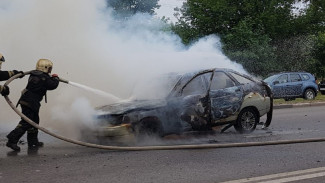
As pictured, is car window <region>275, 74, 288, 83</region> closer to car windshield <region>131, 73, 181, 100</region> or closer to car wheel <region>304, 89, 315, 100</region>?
car wheel <region>304, 89, 315, 100</region>

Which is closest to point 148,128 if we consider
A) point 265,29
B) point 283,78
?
point 283,78

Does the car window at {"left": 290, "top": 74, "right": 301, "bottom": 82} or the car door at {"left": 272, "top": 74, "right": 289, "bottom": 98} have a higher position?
the car window at {"left": 290, "top": 74, "right": 301, "bottom": 82}

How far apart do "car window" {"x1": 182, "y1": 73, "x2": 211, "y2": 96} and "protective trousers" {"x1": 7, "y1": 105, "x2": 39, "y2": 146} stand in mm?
2772

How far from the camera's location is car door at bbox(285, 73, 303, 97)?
2091 cm

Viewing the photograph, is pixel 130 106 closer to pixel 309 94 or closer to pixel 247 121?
pixel 247 121

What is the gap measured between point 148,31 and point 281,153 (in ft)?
17.5

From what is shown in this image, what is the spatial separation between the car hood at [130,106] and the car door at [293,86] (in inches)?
550

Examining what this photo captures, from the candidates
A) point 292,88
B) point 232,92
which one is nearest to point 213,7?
point 292,88

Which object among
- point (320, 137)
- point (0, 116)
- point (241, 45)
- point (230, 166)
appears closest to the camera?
point (230, 166)

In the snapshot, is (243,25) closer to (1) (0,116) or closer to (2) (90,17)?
(2) (90,17)

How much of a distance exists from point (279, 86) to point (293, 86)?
0.85 m

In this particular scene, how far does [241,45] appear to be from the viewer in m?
26.3

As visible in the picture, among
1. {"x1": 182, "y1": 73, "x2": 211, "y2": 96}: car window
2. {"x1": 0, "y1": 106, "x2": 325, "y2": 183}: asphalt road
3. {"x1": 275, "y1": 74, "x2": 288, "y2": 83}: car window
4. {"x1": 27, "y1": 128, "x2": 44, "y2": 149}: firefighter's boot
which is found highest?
{"x1": 275, "y1": 74, "x2": 288, "y2": 83}: car window

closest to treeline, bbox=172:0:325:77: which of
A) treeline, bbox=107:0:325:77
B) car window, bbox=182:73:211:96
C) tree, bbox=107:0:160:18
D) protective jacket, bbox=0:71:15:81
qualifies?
treeline, bbox=107:0:325:77
